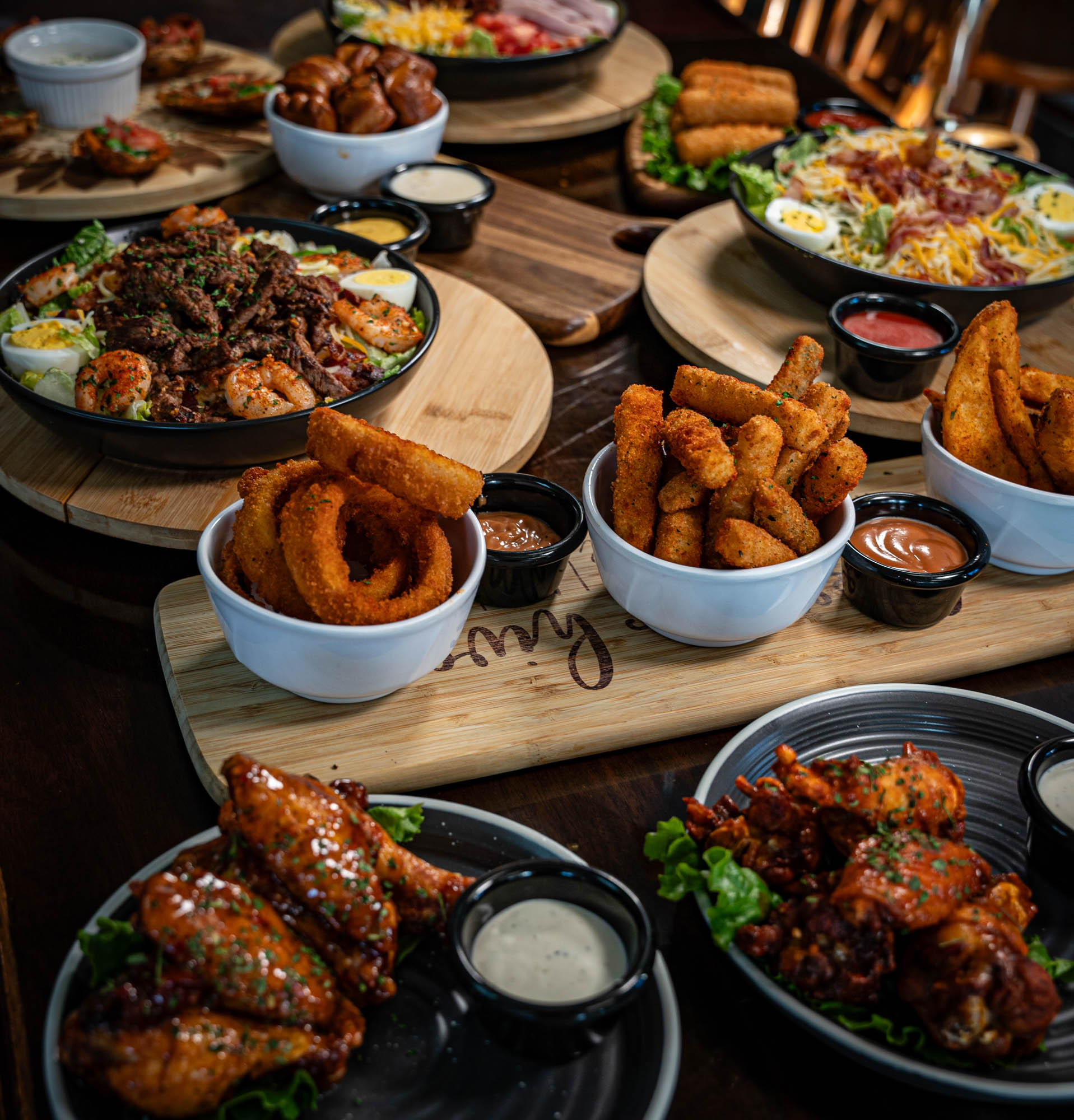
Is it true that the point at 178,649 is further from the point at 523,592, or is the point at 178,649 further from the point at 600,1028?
the point at 600,1028

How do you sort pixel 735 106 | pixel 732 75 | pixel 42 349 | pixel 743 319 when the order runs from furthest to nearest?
pixel 732 75 → pixel 735 106 → pixel 743 319 → pixel 42 349

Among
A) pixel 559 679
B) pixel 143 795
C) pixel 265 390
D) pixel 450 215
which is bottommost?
pixel 143 795

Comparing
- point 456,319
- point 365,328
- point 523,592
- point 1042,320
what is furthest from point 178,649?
point 1042,320

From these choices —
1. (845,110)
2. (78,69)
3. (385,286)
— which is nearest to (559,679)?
(385,286)

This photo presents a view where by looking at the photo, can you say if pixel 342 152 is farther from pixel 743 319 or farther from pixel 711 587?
pixel 711 587

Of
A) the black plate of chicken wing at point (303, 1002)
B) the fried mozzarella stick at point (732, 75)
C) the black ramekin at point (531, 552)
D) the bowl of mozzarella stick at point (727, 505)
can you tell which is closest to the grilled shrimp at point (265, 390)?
the black ramekin at point (531, 552)
